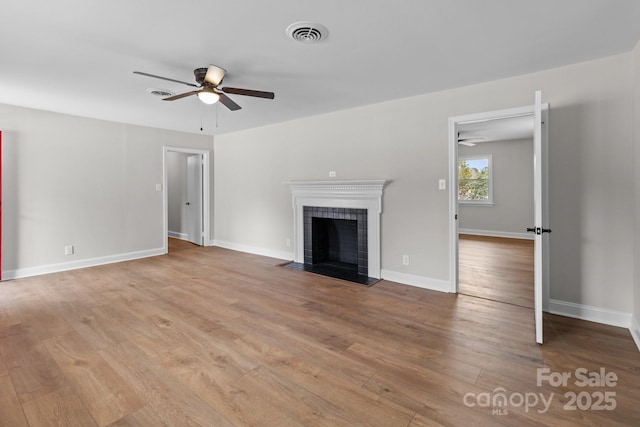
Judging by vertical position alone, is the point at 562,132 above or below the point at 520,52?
below

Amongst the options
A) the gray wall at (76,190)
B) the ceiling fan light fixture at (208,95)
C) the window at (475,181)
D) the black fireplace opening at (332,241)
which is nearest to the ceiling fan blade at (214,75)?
the ceiling fan light fixture at (208,95)

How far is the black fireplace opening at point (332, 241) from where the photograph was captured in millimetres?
4539

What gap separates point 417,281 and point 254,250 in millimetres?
3225

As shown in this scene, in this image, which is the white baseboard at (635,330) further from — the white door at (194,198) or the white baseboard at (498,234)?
the white door at (194,198)

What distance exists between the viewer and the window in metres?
→ 8.15

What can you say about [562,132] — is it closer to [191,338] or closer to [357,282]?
[357,282]

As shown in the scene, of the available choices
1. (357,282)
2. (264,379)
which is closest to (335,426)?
(264,379)

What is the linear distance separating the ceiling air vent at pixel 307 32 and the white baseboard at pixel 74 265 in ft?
15.9

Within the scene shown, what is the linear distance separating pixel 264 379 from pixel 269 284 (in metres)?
2.05

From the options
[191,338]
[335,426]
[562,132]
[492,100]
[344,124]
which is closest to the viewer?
[335,426]

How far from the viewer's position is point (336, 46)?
2.54 m

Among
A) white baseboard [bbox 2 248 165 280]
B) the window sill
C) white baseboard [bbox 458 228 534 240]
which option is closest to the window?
the window sill

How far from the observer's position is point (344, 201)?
4.51 m

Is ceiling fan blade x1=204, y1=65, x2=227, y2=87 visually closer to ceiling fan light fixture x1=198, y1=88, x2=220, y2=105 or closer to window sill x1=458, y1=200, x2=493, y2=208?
ceiling fan light fixture x1=198, y1=88, x2=220, y2=105
